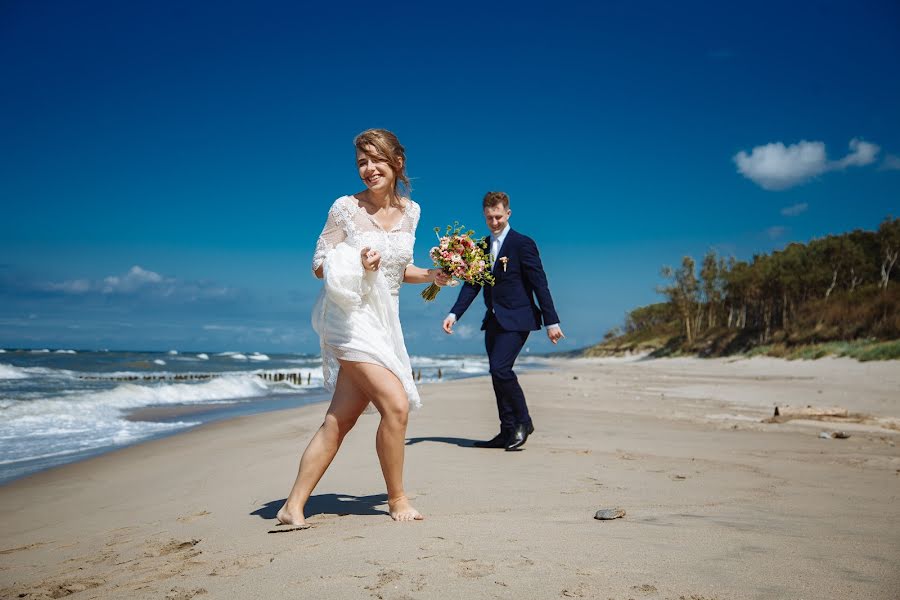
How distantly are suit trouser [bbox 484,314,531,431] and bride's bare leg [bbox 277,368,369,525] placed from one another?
2.73m

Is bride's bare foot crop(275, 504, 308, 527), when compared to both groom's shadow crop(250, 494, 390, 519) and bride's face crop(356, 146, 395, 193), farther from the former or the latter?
bride's face crop(356, 146, 395, 193)

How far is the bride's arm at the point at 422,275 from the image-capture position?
3.63 meters

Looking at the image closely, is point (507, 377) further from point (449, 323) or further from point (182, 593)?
point (182, 593)

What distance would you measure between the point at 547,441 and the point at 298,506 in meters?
3.76

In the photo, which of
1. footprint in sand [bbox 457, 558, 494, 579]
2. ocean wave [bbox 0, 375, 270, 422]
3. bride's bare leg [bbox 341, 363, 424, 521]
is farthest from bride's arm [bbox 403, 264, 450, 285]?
→ ocean wave [bbox 0, 375, 270, 422]

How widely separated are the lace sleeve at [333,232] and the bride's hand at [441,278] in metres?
0.59

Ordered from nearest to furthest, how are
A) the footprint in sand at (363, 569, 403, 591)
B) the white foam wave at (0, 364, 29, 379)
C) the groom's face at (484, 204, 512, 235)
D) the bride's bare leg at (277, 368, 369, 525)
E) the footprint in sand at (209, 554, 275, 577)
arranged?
the footprint in sand at (363, 569, 403, 591)
the footprint in sand at (209, 554, 275, 577)
the bride's bare leg at (277, 368, 369, 525)
the groom's face at (484, 204, 512, 235)
the white foam wave at (0, 364, 29, 379)

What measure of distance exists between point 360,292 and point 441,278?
52 centimetres

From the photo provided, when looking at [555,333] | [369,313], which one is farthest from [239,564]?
[555,333]

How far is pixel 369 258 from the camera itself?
10.8 feet

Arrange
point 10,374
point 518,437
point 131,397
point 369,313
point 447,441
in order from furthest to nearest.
Result: point 10,374
point 131,397
point 447,441
point 518,437
point 369,313

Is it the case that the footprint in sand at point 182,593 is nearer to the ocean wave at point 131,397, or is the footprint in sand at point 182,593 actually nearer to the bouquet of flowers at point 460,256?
the bouquet of flowers at point 460,256

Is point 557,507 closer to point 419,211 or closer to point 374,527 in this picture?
point 374,527

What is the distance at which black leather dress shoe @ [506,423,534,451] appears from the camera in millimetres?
6035
